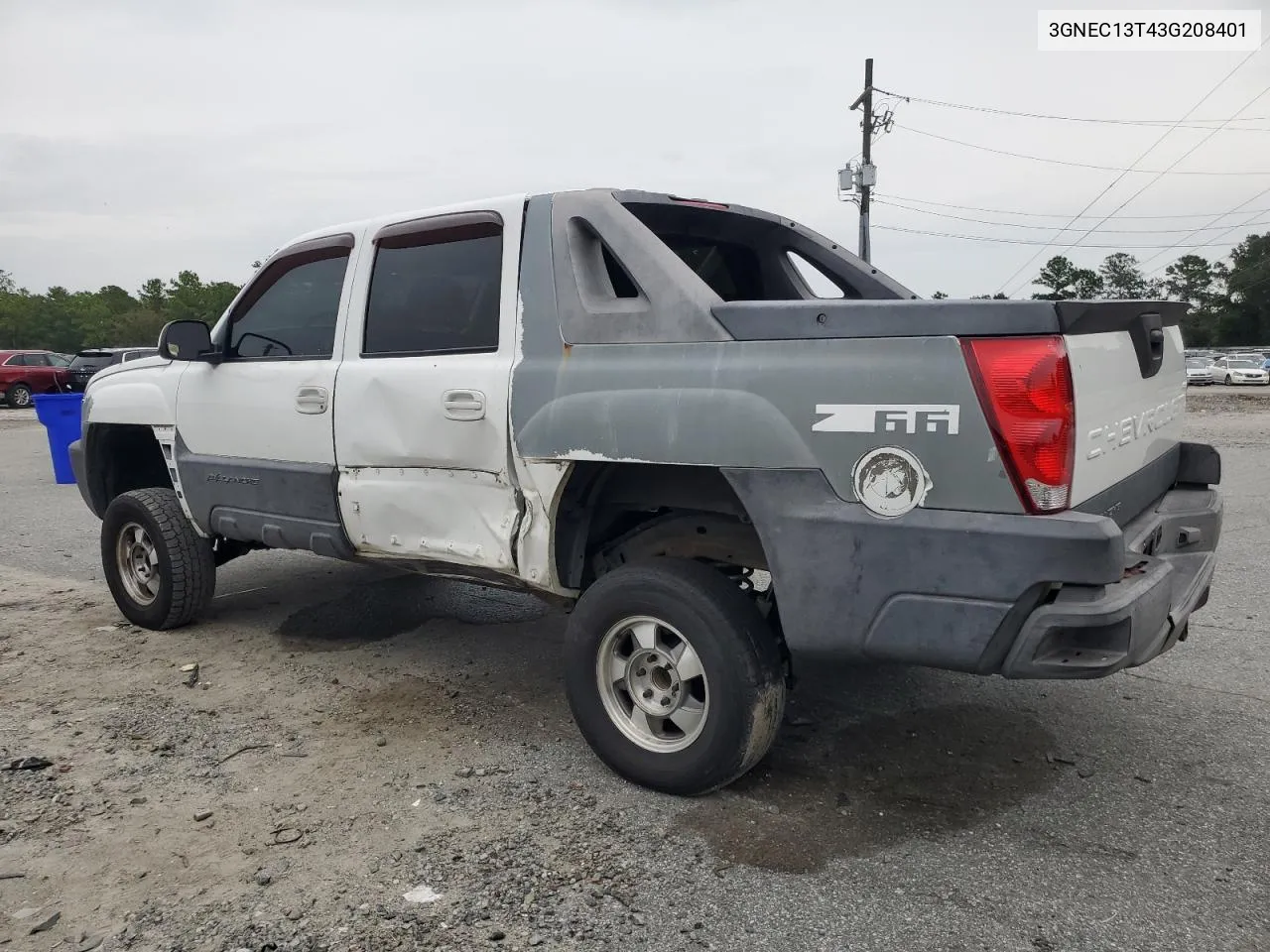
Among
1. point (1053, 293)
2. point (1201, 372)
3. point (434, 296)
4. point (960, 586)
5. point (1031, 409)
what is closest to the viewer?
point (1031, 409)

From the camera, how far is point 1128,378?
9.71 feet

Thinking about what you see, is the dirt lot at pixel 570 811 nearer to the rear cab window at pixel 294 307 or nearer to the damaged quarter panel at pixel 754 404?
the damaged quarter panel at pixel 754 404

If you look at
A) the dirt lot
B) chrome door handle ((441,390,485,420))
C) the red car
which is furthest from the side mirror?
the red car

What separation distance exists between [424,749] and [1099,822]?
2.30 metres

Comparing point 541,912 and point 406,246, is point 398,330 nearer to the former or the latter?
point 406,246

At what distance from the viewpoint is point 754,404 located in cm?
286

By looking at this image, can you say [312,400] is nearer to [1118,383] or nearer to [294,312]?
[294,312]

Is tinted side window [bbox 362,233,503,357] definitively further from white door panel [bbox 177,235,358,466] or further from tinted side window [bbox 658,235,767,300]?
tinted side window [bbox 658,235,767,300]

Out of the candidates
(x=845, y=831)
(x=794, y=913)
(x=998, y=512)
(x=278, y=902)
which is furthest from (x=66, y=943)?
(x=998, y=512)

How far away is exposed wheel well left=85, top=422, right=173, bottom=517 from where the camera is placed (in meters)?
5.52

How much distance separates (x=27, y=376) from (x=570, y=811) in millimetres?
Result: 31031

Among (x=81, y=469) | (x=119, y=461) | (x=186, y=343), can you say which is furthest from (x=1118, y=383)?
(x=81, y=469)

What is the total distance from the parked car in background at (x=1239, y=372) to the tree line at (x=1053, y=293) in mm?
31260

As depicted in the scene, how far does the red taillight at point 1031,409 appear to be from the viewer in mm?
2488
